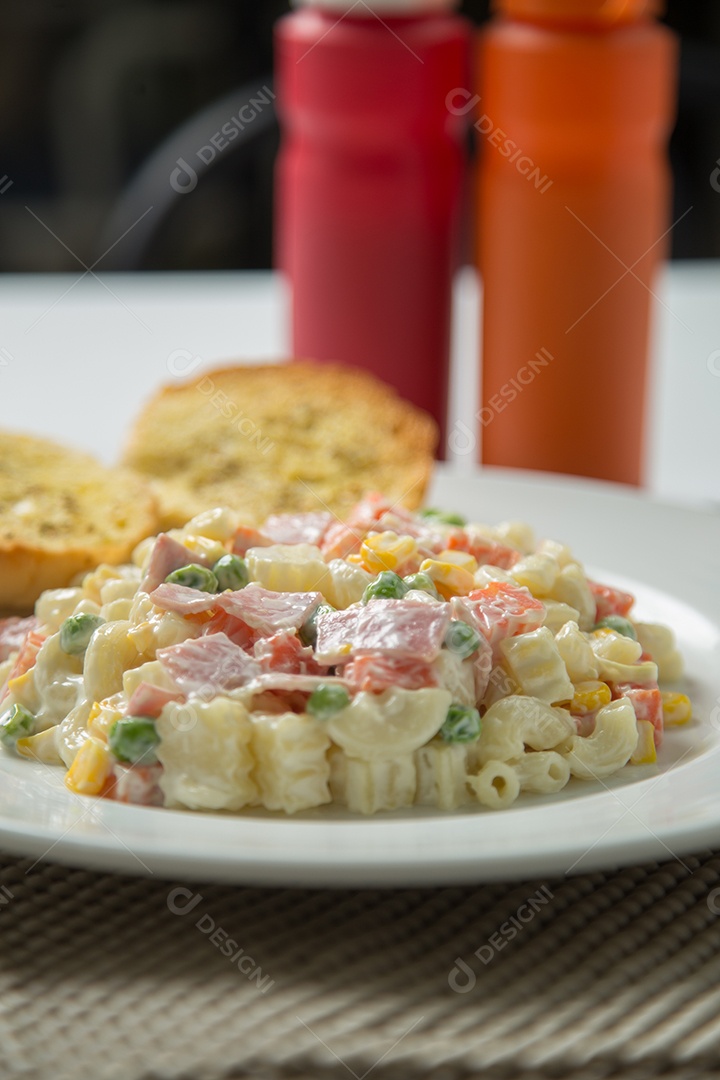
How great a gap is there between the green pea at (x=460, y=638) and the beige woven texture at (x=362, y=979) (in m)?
0.30

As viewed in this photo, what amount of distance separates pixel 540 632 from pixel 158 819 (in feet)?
1.80

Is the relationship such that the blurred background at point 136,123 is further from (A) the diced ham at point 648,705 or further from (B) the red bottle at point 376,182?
(A) the diced ham at point 648,705

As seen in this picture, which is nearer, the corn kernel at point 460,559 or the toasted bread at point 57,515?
the corn kernel at point 460,559

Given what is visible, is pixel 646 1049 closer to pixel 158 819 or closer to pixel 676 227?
pixel 158 819

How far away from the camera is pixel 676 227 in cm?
645

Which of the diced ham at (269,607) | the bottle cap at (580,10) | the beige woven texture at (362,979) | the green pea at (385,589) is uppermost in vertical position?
the bottle cap at (580,10)

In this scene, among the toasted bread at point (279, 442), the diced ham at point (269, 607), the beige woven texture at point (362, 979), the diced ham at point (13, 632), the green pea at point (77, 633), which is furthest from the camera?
the toasted bread at point (279, 442)

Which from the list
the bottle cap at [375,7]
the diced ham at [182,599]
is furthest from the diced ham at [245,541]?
the bottle cap at [375,7]

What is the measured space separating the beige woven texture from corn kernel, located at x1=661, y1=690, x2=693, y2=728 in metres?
0.35

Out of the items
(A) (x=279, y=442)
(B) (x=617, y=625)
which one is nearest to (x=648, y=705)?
(B) (x=617, y=625)

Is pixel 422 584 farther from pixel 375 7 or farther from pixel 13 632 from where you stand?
pixel 375 7

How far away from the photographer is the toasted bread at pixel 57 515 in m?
→ 2.39

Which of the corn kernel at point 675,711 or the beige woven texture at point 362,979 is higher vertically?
the corn kernel at point 675,711

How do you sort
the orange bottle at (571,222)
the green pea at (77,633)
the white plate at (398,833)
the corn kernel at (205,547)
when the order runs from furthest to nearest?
the orange bottle at (571,222) < the corn kernel at (205,547) < the green pea at (77,633) < the white plate at (398,833)
